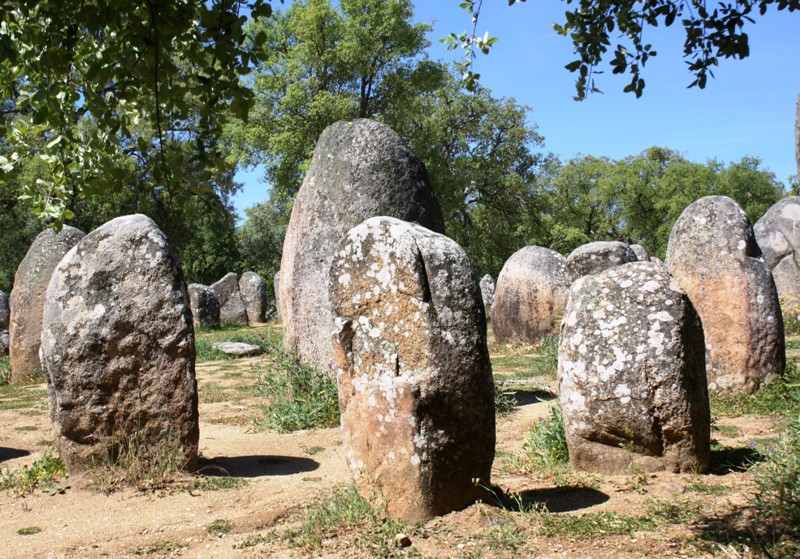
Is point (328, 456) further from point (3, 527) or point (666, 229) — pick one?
point (666, 229)

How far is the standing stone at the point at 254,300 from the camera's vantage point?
95.2ft

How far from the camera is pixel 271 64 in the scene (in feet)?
95.1

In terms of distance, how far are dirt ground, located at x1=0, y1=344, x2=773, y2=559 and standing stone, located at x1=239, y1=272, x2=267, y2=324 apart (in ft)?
69.9

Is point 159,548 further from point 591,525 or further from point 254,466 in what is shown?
point 591,525

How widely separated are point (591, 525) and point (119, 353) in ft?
12.9

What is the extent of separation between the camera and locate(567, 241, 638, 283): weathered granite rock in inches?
588

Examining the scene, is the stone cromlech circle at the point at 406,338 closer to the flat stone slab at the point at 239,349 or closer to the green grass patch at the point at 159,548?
the green grass patch at the point at 159,548

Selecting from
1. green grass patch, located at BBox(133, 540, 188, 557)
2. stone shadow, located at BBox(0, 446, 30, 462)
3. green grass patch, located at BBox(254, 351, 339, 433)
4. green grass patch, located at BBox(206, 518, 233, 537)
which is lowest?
green grass patch, located at BBox(133, 540, 188, 557)

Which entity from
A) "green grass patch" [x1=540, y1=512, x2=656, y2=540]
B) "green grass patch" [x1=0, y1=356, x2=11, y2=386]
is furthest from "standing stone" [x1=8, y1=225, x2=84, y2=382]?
"green grass patch" [x1=540, y1=512, x2=656, y2=540]

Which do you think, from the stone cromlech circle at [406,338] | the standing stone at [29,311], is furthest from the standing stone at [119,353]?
the standing stone at [29,311]

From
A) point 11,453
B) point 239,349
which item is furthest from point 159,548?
point 239,349

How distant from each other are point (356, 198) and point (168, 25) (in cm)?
562

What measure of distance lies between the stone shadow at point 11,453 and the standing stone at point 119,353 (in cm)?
166

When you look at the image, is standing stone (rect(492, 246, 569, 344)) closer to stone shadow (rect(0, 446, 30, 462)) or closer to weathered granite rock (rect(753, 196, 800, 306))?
weathered granite rock (rect(753, 196, 800, 306))
